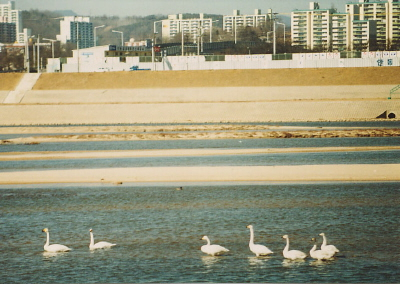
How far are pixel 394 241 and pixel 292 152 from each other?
21.7m

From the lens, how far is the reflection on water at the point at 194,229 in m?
17.0

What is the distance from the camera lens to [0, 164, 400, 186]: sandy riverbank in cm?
3181

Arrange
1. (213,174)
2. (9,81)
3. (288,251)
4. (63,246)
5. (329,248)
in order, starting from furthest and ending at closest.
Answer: (9,81)
(213,174)
(63,246)
(288,251)
(329,248)

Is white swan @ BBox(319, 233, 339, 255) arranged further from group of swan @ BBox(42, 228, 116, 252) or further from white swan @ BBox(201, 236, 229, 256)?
group of swan @ BBox(42, 228, 116, 252)

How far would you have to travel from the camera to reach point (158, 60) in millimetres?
114375

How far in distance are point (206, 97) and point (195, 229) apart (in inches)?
2455

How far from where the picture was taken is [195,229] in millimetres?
21844

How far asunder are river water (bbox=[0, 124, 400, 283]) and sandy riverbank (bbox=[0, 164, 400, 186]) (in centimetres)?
106

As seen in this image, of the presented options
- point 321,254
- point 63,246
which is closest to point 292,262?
point 321,254

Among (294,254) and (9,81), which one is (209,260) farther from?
(9,81)

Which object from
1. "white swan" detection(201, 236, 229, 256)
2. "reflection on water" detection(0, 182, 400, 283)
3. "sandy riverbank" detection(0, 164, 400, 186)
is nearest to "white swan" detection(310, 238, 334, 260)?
"reflection on water" detection(0, 182, 400, 283)

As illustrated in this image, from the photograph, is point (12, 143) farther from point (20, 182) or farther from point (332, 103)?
point (332, 103)

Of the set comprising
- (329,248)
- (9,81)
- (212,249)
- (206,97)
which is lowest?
(212,249)

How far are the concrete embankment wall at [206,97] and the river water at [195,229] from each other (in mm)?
34084
